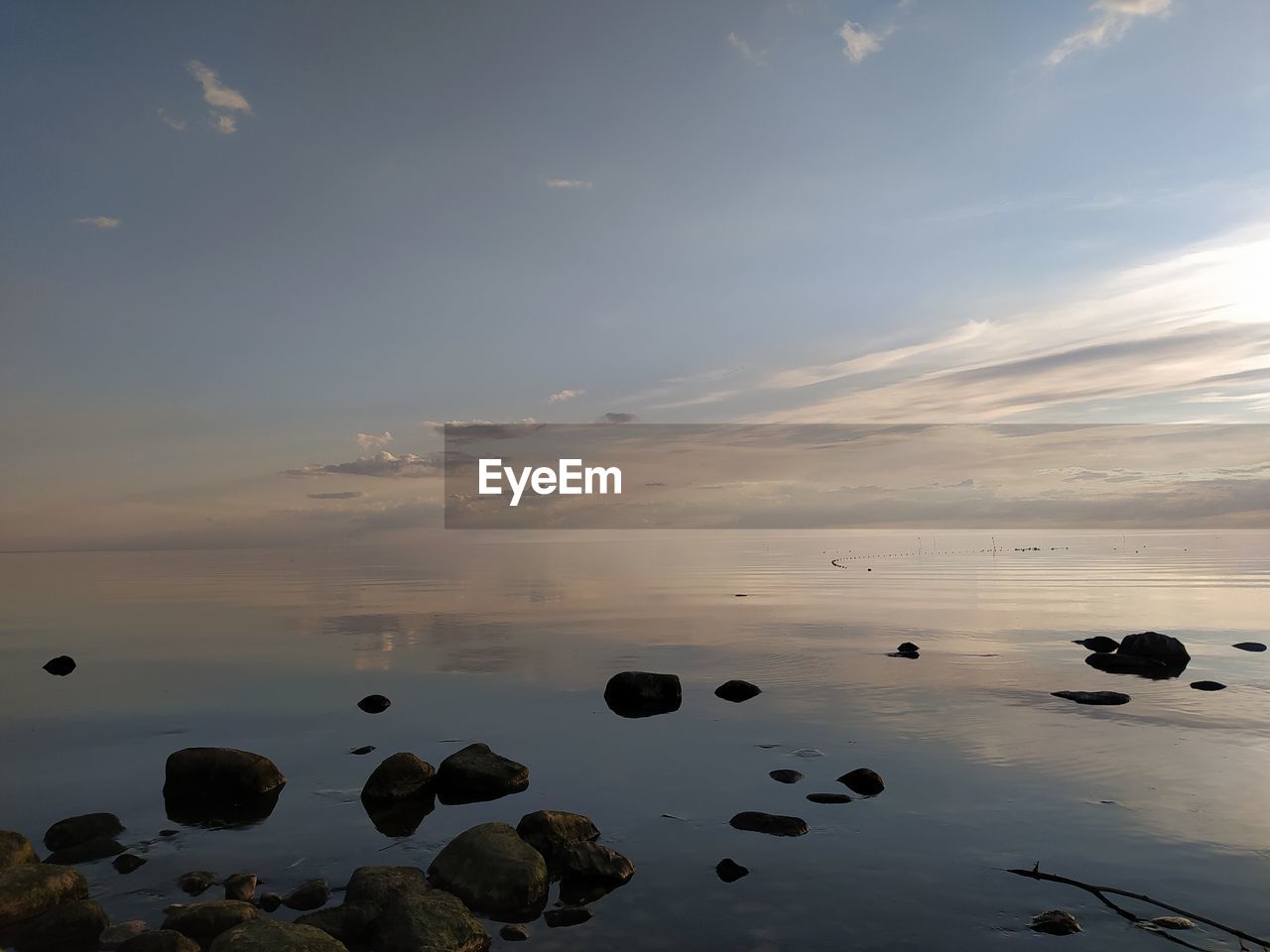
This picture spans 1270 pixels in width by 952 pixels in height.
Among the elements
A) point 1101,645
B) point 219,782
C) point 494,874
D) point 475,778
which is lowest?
point 1101,645

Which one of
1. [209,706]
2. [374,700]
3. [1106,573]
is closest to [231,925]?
[374,700]

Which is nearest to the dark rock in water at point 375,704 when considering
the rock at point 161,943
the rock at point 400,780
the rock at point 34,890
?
the rock at point 400,780

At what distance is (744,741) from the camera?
78.3 ft

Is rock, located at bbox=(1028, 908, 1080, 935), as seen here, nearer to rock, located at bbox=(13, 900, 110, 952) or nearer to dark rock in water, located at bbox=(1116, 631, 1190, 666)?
rock, located at bbox=(13, 900, 110, 952)

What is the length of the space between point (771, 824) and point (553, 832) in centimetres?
453

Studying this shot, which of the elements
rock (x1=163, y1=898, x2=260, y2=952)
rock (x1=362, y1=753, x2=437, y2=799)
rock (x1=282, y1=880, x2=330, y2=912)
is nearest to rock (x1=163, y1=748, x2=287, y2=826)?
rock (x1=362, y1=753, x2=437, y2=799)

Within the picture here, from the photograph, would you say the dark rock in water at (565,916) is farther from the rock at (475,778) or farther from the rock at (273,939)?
the rock at (475,778)

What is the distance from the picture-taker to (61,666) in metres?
39.6

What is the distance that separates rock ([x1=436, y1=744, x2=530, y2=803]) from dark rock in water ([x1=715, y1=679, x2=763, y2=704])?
11802 mm

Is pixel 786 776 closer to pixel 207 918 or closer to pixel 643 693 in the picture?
pixel 643 693

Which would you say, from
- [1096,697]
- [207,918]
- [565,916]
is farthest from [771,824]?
[1096,697]

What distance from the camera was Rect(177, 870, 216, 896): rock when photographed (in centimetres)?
1380

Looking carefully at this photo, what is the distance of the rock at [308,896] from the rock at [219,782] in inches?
221

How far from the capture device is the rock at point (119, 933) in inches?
464
